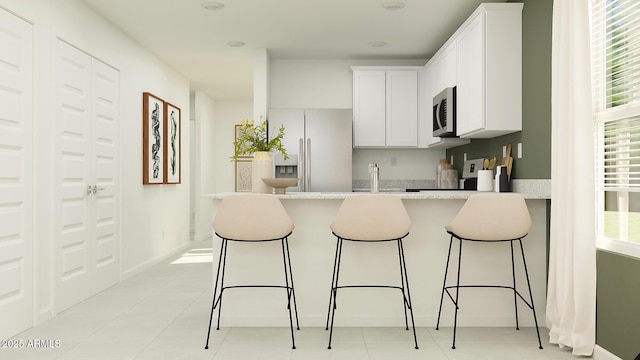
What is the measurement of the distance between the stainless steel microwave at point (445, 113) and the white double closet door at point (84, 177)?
136 inches

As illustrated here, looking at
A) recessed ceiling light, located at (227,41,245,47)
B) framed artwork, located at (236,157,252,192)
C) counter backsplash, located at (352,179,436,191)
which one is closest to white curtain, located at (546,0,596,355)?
counter backsplash, located at (352,179,436,191)

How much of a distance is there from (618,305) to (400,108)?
3.90 m

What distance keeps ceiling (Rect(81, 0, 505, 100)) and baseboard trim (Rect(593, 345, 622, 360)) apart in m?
3.03

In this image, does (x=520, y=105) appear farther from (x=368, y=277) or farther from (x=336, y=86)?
(x=336, y=86)

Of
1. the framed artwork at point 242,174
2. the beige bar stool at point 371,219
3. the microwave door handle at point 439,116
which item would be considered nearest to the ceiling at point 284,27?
the microwave door handle at point 439,116

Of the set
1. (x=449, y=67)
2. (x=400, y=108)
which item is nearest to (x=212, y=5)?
(x=449, y=67)

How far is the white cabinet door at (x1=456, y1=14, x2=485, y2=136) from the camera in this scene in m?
4.29

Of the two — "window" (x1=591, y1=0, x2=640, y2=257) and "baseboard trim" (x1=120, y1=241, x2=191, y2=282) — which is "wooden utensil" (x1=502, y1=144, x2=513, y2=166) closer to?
"window" (x1=591, y1=0, x2=640, y2=257)

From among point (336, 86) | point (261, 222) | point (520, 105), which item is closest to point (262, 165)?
point (261, 222)

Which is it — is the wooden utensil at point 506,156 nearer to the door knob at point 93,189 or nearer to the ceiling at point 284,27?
the ceiling at point 284,27

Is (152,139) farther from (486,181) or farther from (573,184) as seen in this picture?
(573,184)

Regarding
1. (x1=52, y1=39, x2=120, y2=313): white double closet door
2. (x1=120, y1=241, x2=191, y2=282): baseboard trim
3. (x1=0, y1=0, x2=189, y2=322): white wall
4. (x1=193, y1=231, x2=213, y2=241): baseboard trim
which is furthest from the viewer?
(x1=193, y1=231, x2=213, y2=241): baseboard trim

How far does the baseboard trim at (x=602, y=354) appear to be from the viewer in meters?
2.90

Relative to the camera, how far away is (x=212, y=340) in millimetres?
3426
